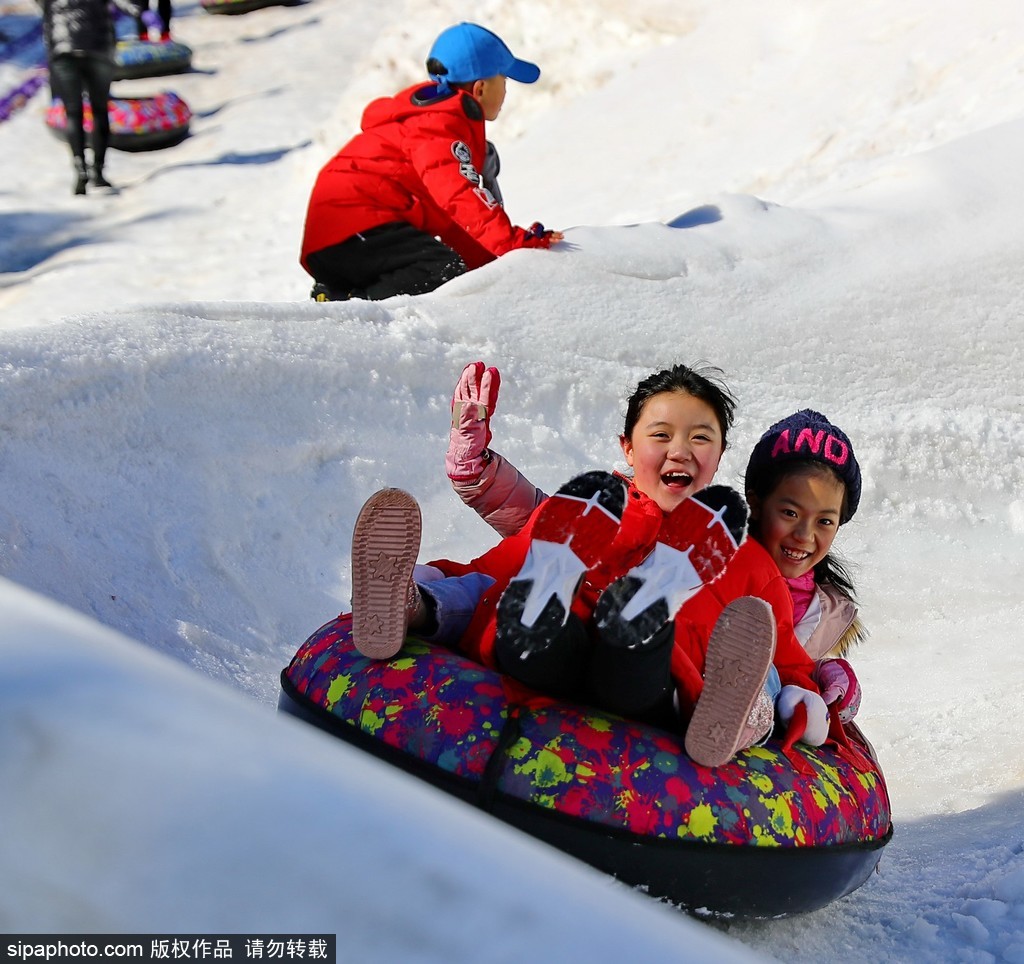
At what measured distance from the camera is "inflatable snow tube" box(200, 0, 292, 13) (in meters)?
14.6

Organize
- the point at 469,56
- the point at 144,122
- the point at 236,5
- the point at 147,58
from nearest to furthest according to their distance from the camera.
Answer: the point at 469,56 → the point at 144,122 → the point at 147,58 → the point at 236,5

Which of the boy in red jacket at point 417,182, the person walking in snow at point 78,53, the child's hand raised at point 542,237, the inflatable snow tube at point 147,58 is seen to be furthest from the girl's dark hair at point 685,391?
the inflatable snow tube at point 147,58

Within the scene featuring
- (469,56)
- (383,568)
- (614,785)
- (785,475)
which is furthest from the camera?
(469,56)

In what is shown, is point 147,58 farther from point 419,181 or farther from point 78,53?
point 419,181

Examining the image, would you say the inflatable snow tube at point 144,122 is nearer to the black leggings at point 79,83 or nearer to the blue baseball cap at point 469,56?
the black leggings at point 79,83

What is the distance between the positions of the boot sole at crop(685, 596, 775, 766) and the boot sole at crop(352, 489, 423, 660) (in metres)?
0.47

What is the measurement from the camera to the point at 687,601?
199cm

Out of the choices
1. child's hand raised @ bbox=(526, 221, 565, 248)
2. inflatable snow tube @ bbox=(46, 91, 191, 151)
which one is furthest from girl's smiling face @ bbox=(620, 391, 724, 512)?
→ inflatable snow tube @ bbox=(46, 91, 191, 151)

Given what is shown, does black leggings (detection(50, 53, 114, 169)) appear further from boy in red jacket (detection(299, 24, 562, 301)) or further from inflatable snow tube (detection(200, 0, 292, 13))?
inflatable snow tube (detection(200, 0, 292, 13))

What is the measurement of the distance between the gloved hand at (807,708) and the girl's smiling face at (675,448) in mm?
364

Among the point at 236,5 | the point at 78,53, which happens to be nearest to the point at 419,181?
the point at 78,53

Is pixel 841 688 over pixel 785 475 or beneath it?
beneath

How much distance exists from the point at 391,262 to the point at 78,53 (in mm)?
4619

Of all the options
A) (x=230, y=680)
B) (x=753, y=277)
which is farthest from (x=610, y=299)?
(x=230, y=680)
